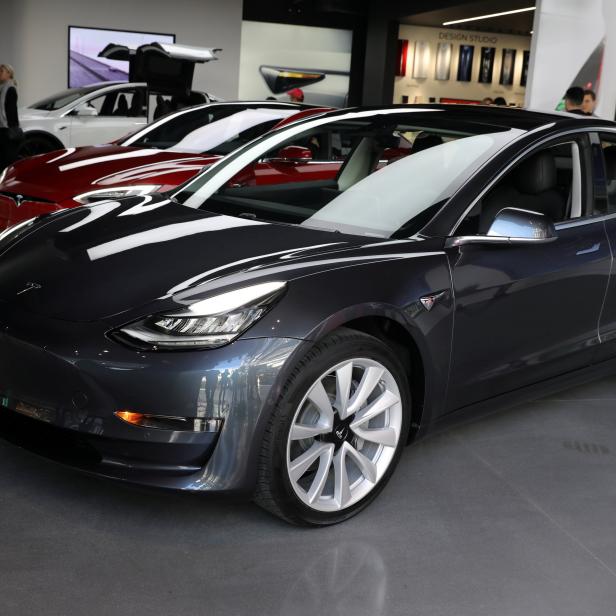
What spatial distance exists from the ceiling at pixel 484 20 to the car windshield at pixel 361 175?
35.7 feet

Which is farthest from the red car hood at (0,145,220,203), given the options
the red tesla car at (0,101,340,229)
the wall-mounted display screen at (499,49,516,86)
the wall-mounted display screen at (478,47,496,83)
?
the wall-mounted display screen at (499,49,516,86)

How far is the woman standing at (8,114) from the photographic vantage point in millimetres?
10141

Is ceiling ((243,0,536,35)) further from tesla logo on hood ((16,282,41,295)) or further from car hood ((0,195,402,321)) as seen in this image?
tesla logo on hood ((16,282,41,295))

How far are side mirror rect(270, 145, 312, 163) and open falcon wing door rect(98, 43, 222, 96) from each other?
6.99 metres

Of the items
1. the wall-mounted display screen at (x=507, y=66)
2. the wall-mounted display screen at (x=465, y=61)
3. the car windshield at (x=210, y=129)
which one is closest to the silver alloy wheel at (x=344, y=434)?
the car windshield at (x=210, y=129)

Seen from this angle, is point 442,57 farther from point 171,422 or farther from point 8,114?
point 171,422

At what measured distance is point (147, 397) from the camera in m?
2.36

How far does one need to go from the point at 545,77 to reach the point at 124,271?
753 cm

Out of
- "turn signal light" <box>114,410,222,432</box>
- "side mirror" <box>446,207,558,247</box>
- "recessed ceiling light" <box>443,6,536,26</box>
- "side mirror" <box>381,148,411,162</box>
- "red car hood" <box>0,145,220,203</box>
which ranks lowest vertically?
"turn signal light" <box>114,410,222,432</box>

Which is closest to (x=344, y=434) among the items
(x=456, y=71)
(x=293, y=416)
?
(x=293, y=416)

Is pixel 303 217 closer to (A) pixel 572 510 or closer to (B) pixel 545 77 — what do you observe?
(A) pixel 572 510

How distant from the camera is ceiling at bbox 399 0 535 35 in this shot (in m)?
14.4

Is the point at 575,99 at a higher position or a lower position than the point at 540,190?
higher

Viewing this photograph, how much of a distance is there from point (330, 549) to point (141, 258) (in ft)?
3.47
